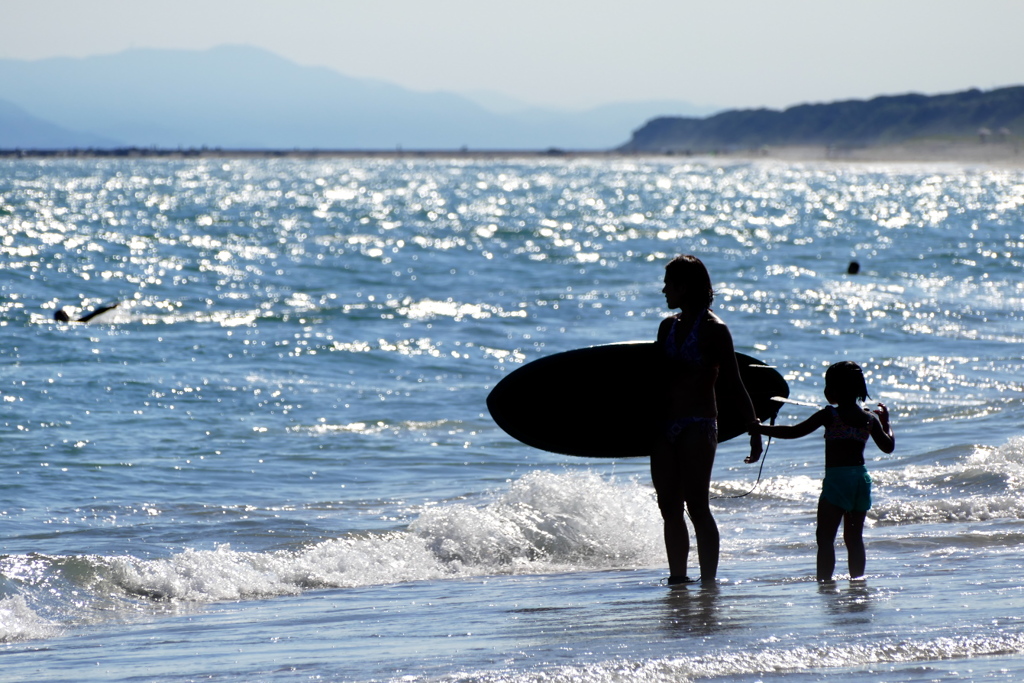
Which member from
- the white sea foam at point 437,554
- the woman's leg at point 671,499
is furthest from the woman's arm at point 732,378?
the white sea foam at point 437,554

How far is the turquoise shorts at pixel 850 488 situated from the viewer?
625 centimetres

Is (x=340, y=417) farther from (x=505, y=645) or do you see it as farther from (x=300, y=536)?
(x=505, y=645)

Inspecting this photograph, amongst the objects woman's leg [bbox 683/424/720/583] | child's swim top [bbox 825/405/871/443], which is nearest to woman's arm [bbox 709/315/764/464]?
woman's leg [bbox 683/424/720/583]

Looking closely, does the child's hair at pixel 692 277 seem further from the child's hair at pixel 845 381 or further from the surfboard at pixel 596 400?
the surfboard at pixel 596 400

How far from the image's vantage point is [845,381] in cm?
618

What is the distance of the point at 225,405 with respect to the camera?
14.1 metres

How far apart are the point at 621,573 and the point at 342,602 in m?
1.70

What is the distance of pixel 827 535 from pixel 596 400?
1.47 metres

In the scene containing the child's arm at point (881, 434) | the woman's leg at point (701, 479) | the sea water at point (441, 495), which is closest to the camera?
the sea water at point (441, 495)

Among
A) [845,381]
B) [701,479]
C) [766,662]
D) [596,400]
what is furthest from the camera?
[596,400]

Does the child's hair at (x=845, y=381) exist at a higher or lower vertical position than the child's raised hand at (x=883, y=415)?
higher

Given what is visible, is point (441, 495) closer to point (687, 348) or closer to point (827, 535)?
point (827, 535)

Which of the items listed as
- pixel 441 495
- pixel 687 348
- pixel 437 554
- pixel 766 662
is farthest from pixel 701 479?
pixel 441 495

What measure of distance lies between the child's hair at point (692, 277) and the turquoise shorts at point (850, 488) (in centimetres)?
120
